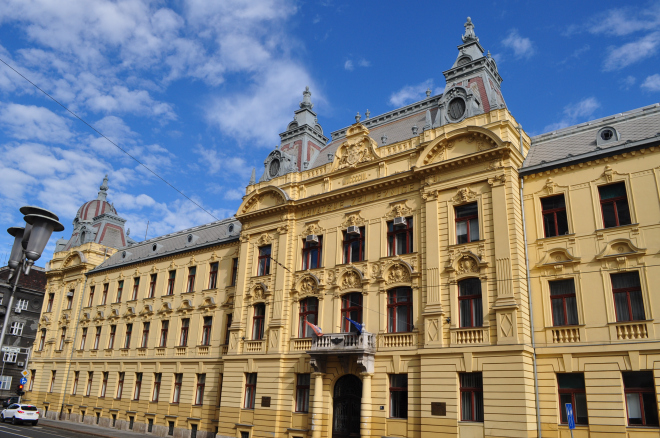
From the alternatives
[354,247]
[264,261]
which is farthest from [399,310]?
[264,261]

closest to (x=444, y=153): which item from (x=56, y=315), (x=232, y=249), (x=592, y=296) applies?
(x=592, y=296)

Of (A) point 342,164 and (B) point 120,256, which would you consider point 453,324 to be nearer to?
(A) point 342,164

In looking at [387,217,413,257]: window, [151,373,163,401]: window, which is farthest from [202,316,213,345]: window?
[387,217,413,257]: window

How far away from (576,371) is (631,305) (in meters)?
3.54

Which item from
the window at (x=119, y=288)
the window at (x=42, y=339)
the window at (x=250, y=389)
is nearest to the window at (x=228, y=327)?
the window at (x=250, y=389)

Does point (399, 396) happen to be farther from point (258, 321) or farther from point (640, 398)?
point (258, 321)

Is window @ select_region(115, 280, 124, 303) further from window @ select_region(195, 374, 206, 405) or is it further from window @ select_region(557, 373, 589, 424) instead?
window @ select_region(557, 373, 589, 424)

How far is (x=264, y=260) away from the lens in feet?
114

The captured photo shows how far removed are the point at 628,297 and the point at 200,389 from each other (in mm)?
27266

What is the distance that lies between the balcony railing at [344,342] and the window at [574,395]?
8.85m

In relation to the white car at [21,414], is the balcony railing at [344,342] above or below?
above

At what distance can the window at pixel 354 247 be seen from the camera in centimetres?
3005

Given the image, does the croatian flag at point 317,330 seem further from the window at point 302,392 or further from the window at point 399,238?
the window at point 399,238

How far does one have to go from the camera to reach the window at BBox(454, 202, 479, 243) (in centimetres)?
2606
